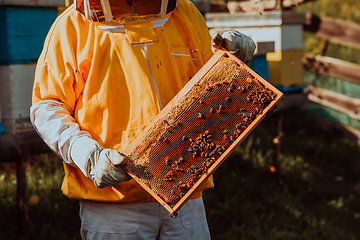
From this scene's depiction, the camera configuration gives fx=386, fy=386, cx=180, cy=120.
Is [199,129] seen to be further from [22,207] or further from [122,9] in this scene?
[22,207]

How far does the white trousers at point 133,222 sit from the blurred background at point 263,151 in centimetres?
120

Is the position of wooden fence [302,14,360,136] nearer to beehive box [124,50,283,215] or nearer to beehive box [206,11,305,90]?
beehive box [206,11,305,90]

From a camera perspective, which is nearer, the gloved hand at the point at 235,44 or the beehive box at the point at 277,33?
the gloved hand at the point at 235,44

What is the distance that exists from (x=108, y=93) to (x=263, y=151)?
3902 millimetres

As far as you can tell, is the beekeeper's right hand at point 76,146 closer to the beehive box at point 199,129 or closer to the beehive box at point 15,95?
the beehive box at point 199,129

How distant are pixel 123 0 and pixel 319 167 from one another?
14.8ft

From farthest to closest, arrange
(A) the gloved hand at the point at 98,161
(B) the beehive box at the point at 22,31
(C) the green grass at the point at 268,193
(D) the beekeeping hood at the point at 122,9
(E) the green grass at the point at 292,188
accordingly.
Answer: (E) the green grass at the point at 292,188, (C) the green grass at the point at 268,193, (B) the beehive box at the point at 22,31, (D) the beekeeping hood at the point at 122,9, (A) the gloved hand at the point at 98,161

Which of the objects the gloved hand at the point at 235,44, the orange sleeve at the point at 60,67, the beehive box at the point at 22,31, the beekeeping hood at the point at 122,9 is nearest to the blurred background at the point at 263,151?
the beehive box at the point at 22,31

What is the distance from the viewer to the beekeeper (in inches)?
67.5

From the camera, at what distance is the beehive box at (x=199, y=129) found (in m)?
1.70

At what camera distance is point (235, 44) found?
6.20ft

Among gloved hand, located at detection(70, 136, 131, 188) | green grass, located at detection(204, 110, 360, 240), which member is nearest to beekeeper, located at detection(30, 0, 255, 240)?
gloved hand, located at detection(70, 136, 131, 188)

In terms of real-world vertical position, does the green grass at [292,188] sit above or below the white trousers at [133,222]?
below

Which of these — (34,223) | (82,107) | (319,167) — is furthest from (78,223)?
(319,167)
